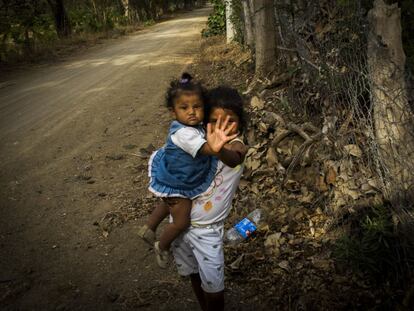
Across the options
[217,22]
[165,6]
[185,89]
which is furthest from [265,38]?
[165,6]

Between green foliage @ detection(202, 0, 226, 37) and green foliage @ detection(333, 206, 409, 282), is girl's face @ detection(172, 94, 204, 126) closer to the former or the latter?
green foliage @ detection(333, 206, 409, 282)

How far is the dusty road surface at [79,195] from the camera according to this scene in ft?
10.8

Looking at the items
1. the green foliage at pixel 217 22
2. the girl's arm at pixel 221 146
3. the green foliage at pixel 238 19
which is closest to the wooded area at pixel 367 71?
the girl's arm at pixel 221 146

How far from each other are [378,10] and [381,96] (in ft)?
1.96

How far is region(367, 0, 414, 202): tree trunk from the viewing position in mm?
2779

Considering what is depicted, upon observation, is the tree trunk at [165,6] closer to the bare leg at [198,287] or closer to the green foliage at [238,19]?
the green foliage at [238,19]

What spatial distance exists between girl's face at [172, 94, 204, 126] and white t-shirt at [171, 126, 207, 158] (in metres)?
0.05

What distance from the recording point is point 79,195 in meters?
4.92

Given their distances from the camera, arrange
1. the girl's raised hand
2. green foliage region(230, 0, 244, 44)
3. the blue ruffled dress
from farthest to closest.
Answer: green foliage region(230, 0, 244, 44), the blue ruffled dress, the girl's raised hand

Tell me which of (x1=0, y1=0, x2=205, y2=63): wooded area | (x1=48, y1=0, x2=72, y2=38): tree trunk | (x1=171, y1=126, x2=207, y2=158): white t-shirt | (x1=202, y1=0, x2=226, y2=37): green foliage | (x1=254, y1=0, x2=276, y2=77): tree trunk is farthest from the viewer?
(x1=48, y1=0, x2=72, y2=38): tree trunk

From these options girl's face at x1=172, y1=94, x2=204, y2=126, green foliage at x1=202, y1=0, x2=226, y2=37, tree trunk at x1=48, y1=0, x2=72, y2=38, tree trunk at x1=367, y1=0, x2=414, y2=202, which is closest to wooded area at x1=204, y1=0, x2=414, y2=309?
tree trunk at x1=367, y1=0, x2=414, y2=202

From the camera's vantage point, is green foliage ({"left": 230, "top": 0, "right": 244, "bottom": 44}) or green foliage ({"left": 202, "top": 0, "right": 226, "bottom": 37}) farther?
green foliage ({"left": 202, "top": 0, "right": 226, "bottom": 37})

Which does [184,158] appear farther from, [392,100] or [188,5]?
[188,5]

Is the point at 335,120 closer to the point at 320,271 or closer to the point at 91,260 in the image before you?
the point at 320,271
